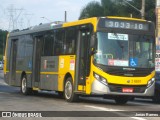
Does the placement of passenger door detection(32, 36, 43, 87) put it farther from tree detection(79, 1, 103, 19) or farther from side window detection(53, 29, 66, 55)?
tree detection(79, 1, 103, 19)

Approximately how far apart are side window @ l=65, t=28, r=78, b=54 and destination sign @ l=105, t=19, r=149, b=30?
5.43 feet

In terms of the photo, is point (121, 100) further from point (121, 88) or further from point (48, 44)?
point (48, 44)

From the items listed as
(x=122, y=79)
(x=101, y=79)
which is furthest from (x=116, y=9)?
(x=101, y=79)

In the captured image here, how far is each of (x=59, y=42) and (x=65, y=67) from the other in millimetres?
1349

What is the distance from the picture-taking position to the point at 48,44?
21.5 meters

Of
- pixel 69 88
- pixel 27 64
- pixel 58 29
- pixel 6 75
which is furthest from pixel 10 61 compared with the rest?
pixel 69 88

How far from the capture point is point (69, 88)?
18.8 m

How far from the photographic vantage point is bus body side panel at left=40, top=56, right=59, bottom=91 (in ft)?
67.0

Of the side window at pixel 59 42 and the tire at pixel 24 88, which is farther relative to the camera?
the tire at pixel 24 88

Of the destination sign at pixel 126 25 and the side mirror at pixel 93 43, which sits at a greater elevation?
the destination sign at pixel 126 25

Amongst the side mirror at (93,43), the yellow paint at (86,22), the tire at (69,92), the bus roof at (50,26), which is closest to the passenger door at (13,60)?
the bus roof at (50,26)

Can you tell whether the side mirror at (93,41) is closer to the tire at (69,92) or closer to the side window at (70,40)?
the side window at (70,40)

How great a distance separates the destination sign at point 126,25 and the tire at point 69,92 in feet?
9.01

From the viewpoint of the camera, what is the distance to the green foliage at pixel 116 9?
3573 inches
